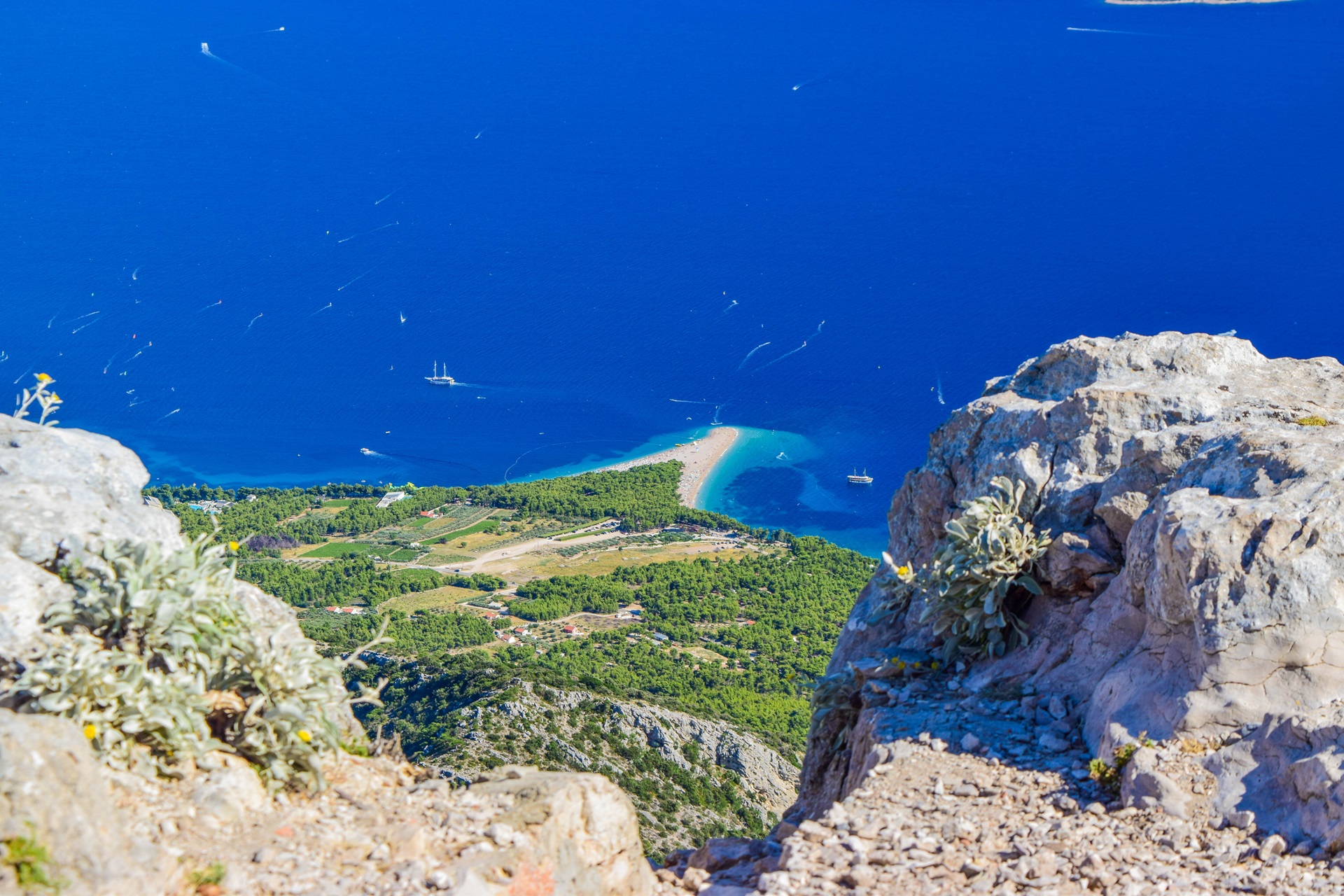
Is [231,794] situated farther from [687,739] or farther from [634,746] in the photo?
[687,739]


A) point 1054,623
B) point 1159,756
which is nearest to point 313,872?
point 1159,756

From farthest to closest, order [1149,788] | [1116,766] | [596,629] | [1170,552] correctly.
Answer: [596,629] → [1170,552] → [1116,766] → [1149,788]

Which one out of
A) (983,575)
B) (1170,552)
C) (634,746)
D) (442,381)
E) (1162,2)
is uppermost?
(1162,2)

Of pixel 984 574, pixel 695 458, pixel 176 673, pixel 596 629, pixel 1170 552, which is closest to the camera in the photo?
pixel 176 673

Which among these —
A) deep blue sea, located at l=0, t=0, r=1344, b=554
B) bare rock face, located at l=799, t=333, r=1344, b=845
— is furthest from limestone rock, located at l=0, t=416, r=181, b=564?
deep blue sea, located at l=0, t=0, r=1344, b=554

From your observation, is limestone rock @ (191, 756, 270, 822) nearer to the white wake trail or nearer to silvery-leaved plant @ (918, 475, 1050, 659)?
silvery-leaved plant @ (918, 475, 1050, 659)

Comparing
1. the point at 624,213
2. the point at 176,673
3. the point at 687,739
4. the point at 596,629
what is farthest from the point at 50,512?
the point at 624,213

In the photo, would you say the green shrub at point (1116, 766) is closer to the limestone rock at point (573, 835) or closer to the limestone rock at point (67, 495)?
the limestone rock at point (573, 835)
